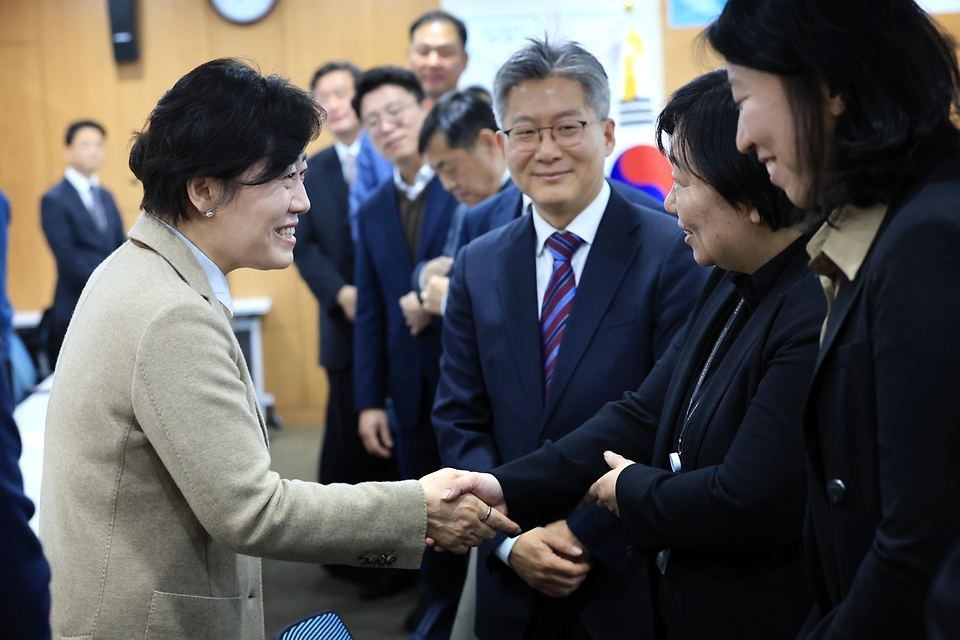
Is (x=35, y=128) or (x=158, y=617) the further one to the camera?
(x=35, y=128)

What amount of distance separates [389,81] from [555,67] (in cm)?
185

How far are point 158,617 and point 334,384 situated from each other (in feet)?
8.61

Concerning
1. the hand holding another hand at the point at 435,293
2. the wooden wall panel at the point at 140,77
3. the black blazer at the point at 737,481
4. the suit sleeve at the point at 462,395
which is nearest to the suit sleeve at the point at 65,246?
the wooden wall panel at the point at 140,77

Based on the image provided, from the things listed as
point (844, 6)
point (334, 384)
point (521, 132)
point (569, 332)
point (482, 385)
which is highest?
point (844, 6)

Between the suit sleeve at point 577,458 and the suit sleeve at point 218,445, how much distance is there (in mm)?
438

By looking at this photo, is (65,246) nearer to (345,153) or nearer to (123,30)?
(123,30)

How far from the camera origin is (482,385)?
213 cm

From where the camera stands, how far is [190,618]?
1.45m

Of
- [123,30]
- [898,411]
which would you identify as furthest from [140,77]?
[898,411]

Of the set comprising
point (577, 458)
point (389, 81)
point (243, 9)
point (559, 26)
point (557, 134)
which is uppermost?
point (243, 9)

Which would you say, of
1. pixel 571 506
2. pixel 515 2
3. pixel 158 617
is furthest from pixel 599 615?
pixel 515 2

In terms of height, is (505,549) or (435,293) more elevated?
(435,293)

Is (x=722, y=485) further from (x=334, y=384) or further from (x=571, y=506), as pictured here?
(x=334, y=384)

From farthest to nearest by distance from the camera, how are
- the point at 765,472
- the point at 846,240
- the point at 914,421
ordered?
the point at 765,472 → the point at 846,240 → the point at 914,421
